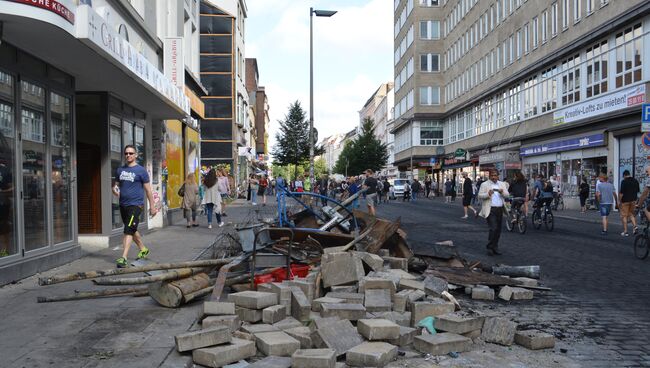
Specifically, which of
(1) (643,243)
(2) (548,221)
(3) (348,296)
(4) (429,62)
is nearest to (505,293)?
(3) (348,296)

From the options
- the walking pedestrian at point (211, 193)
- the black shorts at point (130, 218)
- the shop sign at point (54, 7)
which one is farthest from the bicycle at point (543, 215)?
the shop sign at point (54, 7)

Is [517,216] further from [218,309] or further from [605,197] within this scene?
[218,309]

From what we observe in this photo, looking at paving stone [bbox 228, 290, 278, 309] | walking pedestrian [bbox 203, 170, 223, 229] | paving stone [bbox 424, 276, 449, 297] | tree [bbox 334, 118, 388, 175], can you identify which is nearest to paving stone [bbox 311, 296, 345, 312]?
paving stone [bbox 228, 290, 278, 309]

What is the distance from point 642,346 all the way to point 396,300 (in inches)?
88.0

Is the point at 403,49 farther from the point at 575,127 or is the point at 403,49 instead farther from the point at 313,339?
the point at 313,339

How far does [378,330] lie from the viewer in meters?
4.91

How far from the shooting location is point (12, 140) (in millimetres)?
7867

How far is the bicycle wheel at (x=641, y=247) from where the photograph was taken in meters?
10.8

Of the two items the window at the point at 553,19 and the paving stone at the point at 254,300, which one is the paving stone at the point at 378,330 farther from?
the window at the point at 553,19

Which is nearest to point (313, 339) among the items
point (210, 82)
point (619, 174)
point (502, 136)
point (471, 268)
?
point (471, 268)

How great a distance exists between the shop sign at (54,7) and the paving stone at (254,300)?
13.2ft

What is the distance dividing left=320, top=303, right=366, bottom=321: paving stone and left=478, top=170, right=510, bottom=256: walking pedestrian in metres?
6.53

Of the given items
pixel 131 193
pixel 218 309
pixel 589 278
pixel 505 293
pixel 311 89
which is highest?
pixel 311 89

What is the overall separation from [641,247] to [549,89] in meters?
25.3
